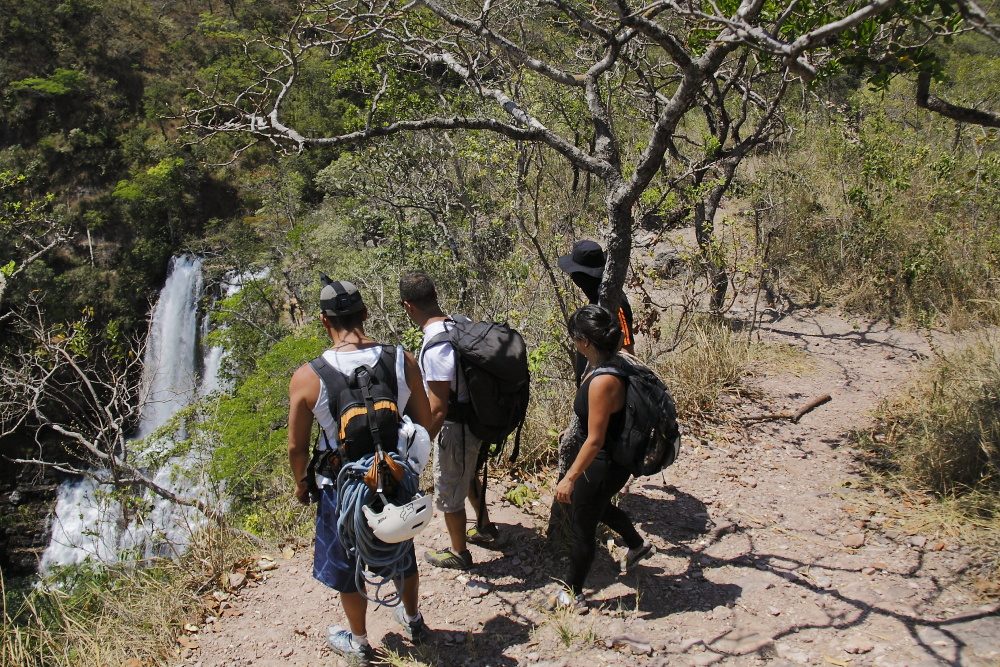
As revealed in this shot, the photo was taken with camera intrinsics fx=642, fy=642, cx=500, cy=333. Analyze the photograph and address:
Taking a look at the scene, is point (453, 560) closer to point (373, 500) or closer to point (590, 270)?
point (373, 500)

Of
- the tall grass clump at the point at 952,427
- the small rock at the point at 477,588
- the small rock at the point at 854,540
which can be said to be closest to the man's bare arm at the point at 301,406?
the small rock at the point at 477,588

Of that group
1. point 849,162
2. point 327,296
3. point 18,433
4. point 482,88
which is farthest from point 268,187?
point 327,296

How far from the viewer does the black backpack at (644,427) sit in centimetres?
262

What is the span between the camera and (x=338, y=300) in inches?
96.3

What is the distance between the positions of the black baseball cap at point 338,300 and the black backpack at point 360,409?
7.9 inches

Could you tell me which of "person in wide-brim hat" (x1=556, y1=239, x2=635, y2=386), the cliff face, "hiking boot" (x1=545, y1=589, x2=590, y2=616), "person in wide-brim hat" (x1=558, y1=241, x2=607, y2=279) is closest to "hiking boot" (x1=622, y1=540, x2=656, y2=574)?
"hiking boot" (x1=545, y1=589, x2=590, y2=616)

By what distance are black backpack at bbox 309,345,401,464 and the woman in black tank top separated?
2.55 feet

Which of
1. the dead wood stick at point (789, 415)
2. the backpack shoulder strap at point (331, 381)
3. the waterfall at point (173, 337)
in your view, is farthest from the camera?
the waterfall at point (173, 337)

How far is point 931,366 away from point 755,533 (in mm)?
2262

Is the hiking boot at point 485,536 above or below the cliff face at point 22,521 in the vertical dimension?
above

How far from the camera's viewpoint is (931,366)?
468 cm

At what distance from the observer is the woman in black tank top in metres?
2.55

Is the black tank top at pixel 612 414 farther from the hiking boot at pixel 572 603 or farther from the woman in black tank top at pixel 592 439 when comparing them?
the hiking boot at pixel 572 603

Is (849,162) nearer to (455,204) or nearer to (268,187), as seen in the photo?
(455,204)
